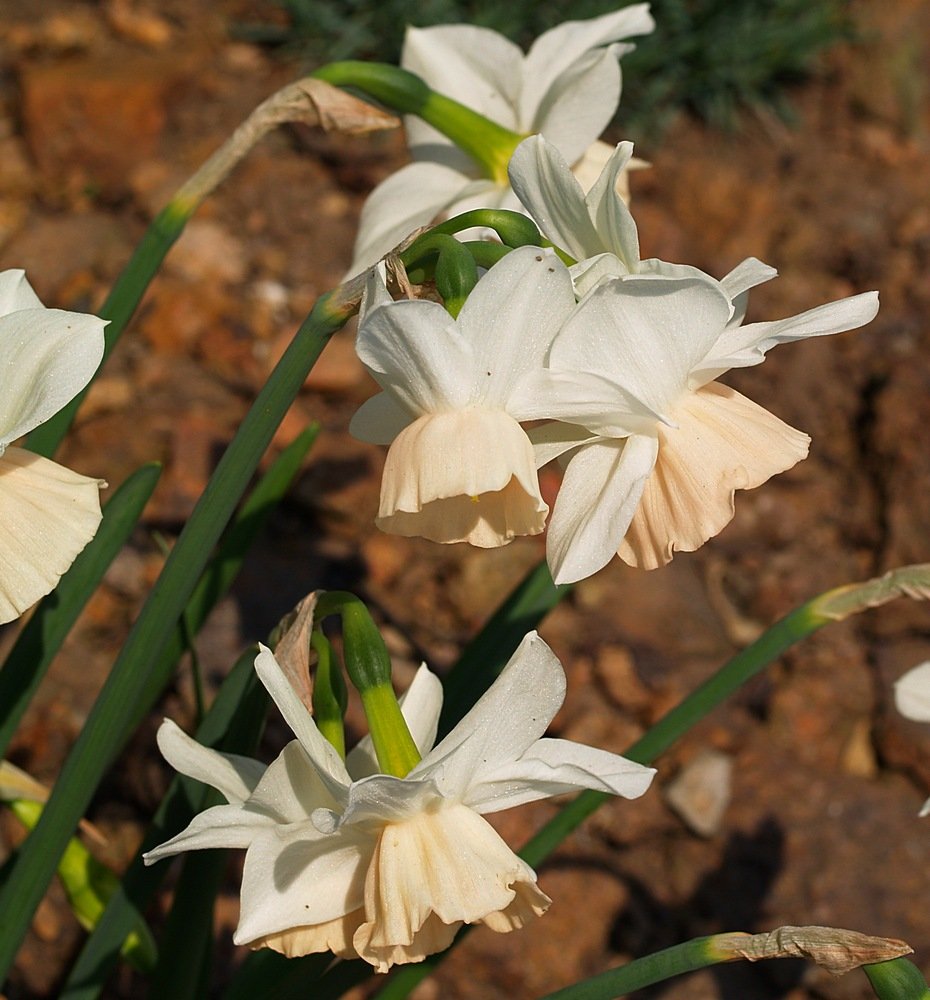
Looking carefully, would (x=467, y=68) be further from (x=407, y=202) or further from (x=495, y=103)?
(x=407, y=202)

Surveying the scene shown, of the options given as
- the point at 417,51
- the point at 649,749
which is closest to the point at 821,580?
the point at 649,749

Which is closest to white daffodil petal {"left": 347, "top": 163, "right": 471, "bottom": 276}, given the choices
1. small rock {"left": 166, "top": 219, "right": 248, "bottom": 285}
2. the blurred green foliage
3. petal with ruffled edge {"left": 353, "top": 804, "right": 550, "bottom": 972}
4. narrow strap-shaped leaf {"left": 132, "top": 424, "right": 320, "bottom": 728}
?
narrow strap-shaped leaf {"left": 132, "top": 424, "right": 320, "bottom": 728}

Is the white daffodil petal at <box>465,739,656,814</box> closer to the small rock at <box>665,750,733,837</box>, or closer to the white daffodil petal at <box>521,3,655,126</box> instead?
the white daffodil petal at <box>521,3,655,126</box>

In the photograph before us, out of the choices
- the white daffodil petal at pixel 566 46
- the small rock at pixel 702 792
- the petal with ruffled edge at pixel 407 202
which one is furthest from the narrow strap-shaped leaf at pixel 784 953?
the small rock at pixel 702 792

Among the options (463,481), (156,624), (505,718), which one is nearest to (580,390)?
(463,481)

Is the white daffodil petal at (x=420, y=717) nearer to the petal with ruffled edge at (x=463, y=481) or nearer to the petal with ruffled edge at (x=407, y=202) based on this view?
the petal with ruffled edge at (x=463, y=481)
